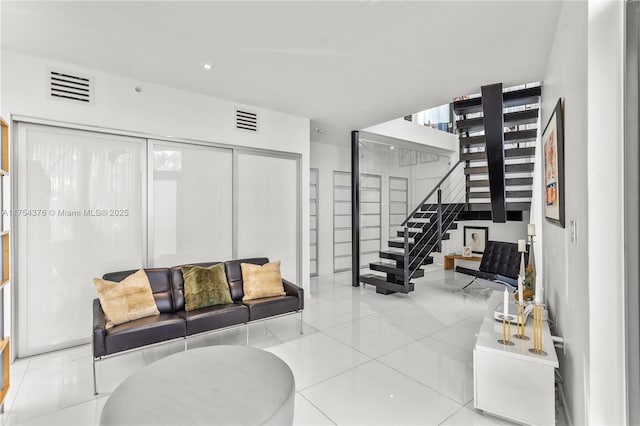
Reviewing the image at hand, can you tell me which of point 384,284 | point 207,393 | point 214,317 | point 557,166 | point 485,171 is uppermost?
point 485,171

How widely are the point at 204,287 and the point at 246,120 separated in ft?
7.47

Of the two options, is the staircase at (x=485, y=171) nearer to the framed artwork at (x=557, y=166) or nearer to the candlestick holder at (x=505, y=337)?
the framed artwork at (x=557, y=166)

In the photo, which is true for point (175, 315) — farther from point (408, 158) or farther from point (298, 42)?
point (408, 158)

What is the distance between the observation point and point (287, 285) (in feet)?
12.0

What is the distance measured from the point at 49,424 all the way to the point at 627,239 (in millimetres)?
3370

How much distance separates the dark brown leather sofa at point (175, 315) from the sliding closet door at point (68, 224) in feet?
1.47

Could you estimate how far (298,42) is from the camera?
2.70 meters

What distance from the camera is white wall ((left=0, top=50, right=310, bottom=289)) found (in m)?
2.84

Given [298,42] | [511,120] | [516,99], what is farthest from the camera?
[511,120]

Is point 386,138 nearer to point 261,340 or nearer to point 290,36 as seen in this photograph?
point 290,36

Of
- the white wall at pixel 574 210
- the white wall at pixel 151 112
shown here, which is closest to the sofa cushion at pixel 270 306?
the white wall at pixel 151 112

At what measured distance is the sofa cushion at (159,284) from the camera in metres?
3.04

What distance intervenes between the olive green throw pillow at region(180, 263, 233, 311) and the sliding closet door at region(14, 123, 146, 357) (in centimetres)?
76

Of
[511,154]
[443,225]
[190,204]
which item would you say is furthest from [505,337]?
[443,225]
